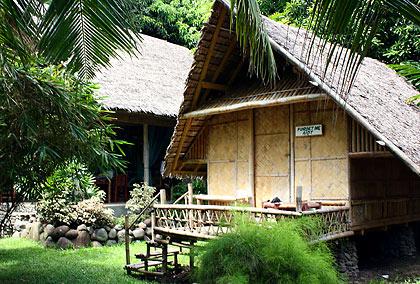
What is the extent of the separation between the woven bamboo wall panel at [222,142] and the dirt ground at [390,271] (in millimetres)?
3196

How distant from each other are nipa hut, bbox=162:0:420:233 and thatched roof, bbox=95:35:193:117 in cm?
187

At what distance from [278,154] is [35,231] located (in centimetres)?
617

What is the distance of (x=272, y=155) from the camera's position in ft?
29.6

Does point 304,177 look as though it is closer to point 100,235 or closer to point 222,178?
point 222,178

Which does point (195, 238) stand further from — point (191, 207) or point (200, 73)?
point (200, 73)

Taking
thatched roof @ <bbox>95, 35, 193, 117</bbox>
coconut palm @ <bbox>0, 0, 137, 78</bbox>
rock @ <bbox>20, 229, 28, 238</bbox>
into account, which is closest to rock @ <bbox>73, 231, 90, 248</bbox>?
rock @ <bbox>20, 229, 28, 238</bbox>

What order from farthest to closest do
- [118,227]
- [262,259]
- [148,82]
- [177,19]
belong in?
[177,19] < [148,82] < [118,227] < [262,259]

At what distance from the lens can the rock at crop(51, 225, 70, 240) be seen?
10938 millimetres

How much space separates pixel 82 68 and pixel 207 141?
7.25 metres

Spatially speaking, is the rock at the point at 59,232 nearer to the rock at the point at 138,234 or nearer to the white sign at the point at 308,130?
the rock at the point at 138,234

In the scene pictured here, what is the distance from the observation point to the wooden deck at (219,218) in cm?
677

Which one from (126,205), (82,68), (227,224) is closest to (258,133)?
(227,224)

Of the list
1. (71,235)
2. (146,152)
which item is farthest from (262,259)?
(146,152)

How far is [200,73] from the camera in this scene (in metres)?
9.46
